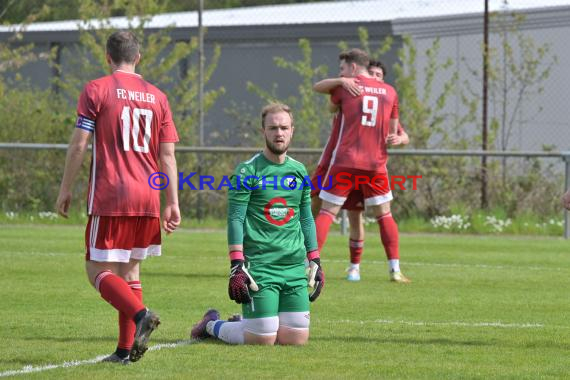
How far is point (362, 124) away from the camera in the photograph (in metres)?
12.4

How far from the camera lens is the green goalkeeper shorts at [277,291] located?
810 centimetres

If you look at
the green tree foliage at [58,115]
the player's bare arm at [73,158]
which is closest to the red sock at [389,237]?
the player's bare arm at [73,158]

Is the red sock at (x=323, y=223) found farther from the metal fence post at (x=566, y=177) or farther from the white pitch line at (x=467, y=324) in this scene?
the metal fence post at (x=566, y=177)

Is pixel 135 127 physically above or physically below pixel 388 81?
below

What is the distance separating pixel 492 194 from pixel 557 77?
15.9ft

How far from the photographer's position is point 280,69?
26.7 metres

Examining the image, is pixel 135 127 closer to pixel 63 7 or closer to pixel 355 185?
pixel 355 185

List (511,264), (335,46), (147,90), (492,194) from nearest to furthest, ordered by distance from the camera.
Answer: (147,90)
(511,264)
(492,194)
(335,46)

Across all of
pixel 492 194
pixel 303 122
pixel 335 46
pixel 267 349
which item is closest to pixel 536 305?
pixel 267 349

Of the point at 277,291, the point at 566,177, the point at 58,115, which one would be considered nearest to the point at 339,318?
the point at 277,291

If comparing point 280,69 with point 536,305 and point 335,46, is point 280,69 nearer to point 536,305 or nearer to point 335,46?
point 335,46

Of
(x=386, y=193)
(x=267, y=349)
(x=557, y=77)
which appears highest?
(x=557, y=77)

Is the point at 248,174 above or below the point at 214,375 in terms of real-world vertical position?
above

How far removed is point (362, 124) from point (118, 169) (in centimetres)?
533
